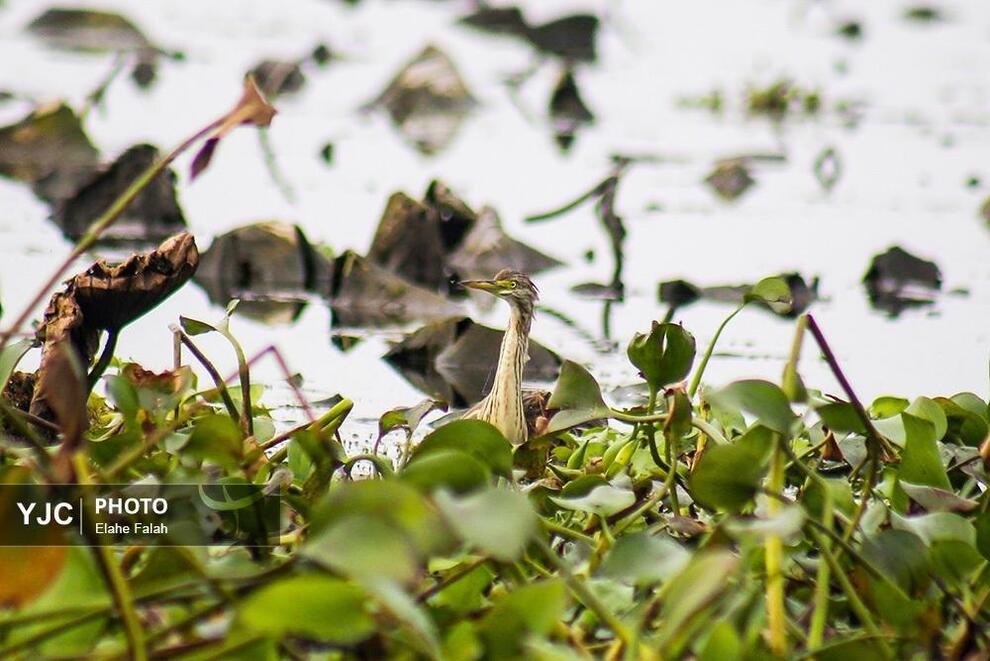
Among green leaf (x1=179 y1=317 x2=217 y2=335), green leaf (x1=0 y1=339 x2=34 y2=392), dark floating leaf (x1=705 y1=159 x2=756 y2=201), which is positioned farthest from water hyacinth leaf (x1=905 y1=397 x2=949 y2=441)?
dark floating leaf (x1=705 y1=159 x2=756 y2=201)

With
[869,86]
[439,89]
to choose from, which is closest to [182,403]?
[439,89]

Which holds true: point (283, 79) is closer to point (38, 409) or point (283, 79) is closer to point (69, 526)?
point (38, 409)

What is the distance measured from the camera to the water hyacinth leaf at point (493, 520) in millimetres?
1473

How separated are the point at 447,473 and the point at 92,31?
10485 mm

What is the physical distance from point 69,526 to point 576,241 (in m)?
5.39

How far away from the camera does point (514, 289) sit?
4434mm

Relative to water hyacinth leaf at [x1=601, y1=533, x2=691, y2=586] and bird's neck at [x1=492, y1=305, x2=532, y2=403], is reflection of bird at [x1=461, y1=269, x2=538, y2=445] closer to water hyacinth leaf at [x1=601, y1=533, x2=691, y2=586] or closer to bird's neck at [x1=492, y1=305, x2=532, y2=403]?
bird's neck at [x1=492, y1=305, x2=532, y2=403]

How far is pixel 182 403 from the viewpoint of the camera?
271 cm

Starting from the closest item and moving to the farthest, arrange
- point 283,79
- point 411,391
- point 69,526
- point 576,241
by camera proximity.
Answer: point 69,526 < point 411,391 < point 576,241 < point 283,79

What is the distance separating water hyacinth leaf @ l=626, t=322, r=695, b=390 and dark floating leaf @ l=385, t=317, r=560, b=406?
7.62 ft

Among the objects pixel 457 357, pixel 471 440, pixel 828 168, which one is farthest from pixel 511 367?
pixel 828 168

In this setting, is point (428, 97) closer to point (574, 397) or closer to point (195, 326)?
point (195, 326)

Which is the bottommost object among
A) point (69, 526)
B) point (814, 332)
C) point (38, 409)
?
point (38, 409)

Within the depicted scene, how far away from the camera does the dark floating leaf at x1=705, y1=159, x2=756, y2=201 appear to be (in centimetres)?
830
